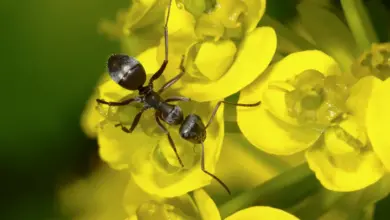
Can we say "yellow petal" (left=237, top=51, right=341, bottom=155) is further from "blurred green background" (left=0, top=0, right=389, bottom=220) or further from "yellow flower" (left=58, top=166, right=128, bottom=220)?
"blurred green background" (left=0, top=0, right=389, bottom=220)

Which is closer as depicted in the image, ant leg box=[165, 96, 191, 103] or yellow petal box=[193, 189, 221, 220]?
yellow petal box=[193, 189, 221, 220]

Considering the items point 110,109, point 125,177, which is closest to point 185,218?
point 110,109

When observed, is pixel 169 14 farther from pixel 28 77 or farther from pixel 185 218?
pixel 28 77

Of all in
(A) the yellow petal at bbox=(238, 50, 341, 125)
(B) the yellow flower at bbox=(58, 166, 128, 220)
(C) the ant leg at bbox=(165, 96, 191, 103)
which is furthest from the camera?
(B) the yellow flower at bbox=(58, 166, 128, 220)

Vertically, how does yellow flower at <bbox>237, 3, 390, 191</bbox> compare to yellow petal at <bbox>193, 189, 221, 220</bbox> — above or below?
above

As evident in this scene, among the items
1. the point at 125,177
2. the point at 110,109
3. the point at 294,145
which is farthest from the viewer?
the point at 125,177

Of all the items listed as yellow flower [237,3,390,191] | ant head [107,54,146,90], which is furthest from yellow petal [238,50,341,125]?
ant head [107,54,146,90]

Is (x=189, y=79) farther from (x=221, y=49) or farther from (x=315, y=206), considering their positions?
(x=315, y=206)

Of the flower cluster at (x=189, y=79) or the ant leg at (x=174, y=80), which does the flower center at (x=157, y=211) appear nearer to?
the flower cluster at (x=189, y=79)
